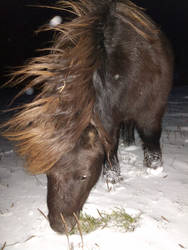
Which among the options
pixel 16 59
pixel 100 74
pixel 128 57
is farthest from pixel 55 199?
pixel 16 59

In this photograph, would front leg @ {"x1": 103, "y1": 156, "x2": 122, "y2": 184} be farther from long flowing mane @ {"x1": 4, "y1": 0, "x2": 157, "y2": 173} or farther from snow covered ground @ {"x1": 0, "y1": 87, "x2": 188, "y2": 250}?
long flowing mane @ {"x1": 4, "y1": 0, "x2": 157, "y2": 173}

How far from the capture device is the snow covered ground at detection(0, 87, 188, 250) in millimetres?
1787

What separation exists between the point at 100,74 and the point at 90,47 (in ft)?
0.75

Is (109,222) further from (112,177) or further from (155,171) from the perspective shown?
(155,171)

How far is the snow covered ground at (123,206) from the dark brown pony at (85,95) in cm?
31

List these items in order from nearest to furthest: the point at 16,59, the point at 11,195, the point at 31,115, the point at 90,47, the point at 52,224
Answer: the point at 31,115
the point at 52,224
the point at 90,47
the point at 11,195
the point at 16,59

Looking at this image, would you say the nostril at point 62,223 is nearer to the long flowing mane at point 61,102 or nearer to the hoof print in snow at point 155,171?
the long flowing mane at point 61,102

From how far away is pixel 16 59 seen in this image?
16000 mm

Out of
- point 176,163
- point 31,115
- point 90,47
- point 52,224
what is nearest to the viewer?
point 31,115

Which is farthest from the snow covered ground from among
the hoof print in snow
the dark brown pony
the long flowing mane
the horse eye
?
the long flowing mane

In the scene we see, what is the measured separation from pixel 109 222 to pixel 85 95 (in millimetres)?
1108

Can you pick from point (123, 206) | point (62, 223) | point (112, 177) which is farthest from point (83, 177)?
point (112, 177)

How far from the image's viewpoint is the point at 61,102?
5.34ft

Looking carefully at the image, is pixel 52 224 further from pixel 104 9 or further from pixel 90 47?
pixel 104 9
